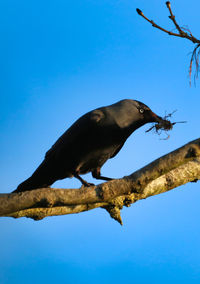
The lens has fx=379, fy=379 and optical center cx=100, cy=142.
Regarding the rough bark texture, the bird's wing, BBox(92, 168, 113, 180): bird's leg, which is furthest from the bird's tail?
the rough bark texture

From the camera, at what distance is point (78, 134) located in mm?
4258

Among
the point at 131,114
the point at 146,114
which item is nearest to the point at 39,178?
the point at 131,114

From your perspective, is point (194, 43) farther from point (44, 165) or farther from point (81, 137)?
point (44, 165)

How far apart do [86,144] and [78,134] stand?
14 cm

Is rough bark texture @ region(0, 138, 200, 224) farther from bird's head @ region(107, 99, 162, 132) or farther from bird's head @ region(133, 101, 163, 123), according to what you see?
bird's head @ region(133, 101, 163, 123)

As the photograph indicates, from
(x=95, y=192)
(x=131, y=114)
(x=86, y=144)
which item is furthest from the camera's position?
(x=131, y=114)

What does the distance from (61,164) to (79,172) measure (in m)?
0.30

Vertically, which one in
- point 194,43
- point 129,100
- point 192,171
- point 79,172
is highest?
point 129,100

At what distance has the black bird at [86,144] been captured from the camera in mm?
4258

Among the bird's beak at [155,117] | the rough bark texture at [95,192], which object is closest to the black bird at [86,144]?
the bird's beak at [155,117]

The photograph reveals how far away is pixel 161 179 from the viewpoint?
358cm

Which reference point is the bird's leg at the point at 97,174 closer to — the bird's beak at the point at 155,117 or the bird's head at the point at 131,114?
the bird's head at the point at 131,114

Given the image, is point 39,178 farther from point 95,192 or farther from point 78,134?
point 95,192

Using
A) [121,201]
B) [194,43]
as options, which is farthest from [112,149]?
[194,43]
